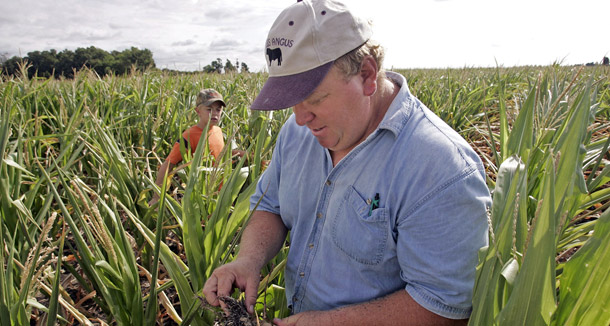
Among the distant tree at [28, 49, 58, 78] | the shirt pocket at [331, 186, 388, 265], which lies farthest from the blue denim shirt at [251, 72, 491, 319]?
the distant tree at [28, 49, 58, 78]

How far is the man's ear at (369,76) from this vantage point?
1148mm

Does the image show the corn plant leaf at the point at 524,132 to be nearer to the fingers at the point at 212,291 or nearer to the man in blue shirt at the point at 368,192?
the man in blue shirt at the point at 368,192

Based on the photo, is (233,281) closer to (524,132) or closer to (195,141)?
(524,132)

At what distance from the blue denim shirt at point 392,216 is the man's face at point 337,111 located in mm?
55

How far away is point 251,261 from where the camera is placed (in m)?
1.36

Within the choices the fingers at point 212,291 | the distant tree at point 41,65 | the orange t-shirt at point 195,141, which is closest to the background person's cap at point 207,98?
the orange t-shirt at point 195,141

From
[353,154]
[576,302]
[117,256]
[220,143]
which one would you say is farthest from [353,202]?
[220,143]

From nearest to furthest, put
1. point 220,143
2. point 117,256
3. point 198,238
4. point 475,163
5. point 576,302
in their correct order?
1. point 576,302
2. point 475,163
3. point 117,256
4. point 198,238
5. point 220,143

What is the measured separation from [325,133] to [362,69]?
0.22m

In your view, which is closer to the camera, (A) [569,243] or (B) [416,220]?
(B) [416,220]

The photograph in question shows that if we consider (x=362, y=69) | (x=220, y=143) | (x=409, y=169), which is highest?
(x=362, y=69)

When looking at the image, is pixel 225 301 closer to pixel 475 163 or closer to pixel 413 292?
pixel 413 292

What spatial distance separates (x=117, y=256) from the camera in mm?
1201

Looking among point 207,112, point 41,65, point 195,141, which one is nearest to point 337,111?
point 195,141
